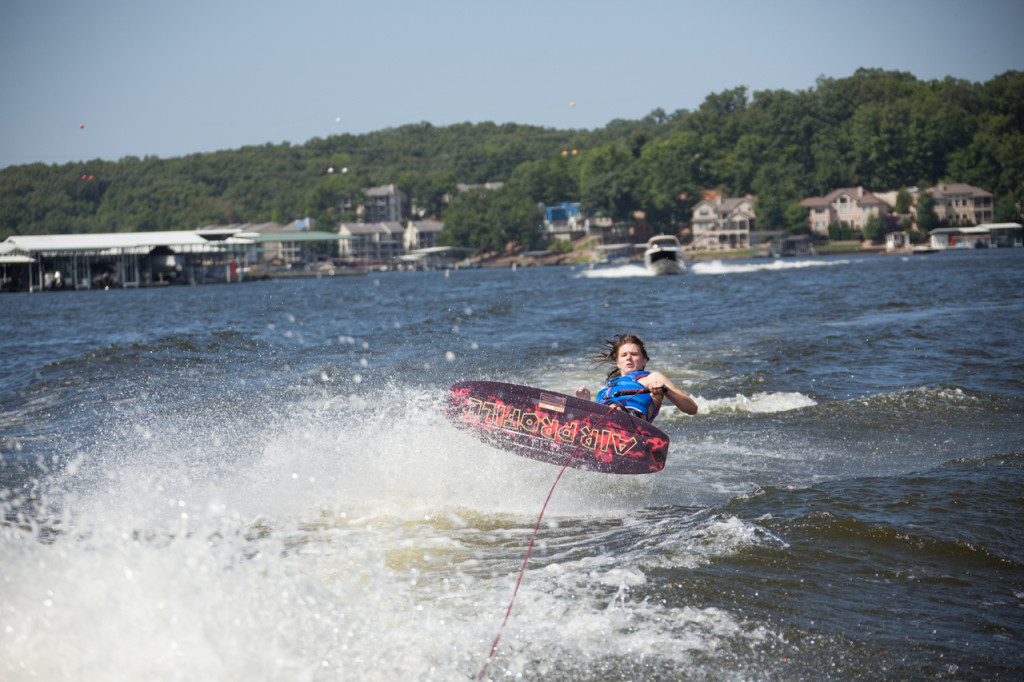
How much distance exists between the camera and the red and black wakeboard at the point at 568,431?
7945mm

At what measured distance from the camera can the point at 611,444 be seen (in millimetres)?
7961

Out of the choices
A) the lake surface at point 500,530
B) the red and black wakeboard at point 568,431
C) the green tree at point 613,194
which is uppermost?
the green tree at point 613,194

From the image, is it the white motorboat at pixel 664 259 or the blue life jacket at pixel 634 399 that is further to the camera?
the white motorboat at pixel 664 259

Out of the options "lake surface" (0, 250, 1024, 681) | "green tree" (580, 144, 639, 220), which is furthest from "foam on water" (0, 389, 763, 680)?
"green tree" (580, 144, 639, 220)

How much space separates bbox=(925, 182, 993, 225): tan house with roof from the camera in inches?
4478

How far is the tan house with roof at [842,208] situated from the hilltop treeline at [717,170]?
2.79 metres

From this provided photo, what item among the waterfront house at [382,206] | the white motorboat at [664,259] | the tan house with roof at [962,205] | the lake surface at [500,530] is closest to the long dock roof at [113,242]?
the white motorboat at [664,259]

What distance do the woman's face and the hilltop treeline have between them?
97.8 meters

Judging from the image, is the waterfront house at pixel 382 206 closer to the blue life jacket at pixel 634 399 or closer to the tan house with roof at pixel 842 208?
the tan house with roof at pixel 842 208

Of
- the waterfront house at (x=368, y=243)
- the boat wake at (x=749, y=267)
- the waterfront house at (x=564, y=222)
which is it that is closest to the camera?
the boat wake at (x=749, y=267)

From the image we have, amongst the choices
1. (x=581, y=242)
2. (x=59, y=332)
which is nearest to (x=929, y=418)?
(x=59, y=332)

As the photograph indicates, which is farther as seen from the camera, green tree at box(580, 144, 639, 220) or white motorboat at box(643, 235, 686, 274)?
green tree at box(580, 144, 639, 220)

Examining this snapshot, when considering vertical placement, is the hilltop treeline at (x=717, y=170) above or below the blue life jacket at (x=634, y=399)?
above

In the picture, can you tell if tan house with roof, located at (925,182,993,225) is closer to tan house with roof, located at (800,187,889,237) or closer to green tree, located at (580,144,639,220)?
tan house with roof, located at (800,187,889,237)
